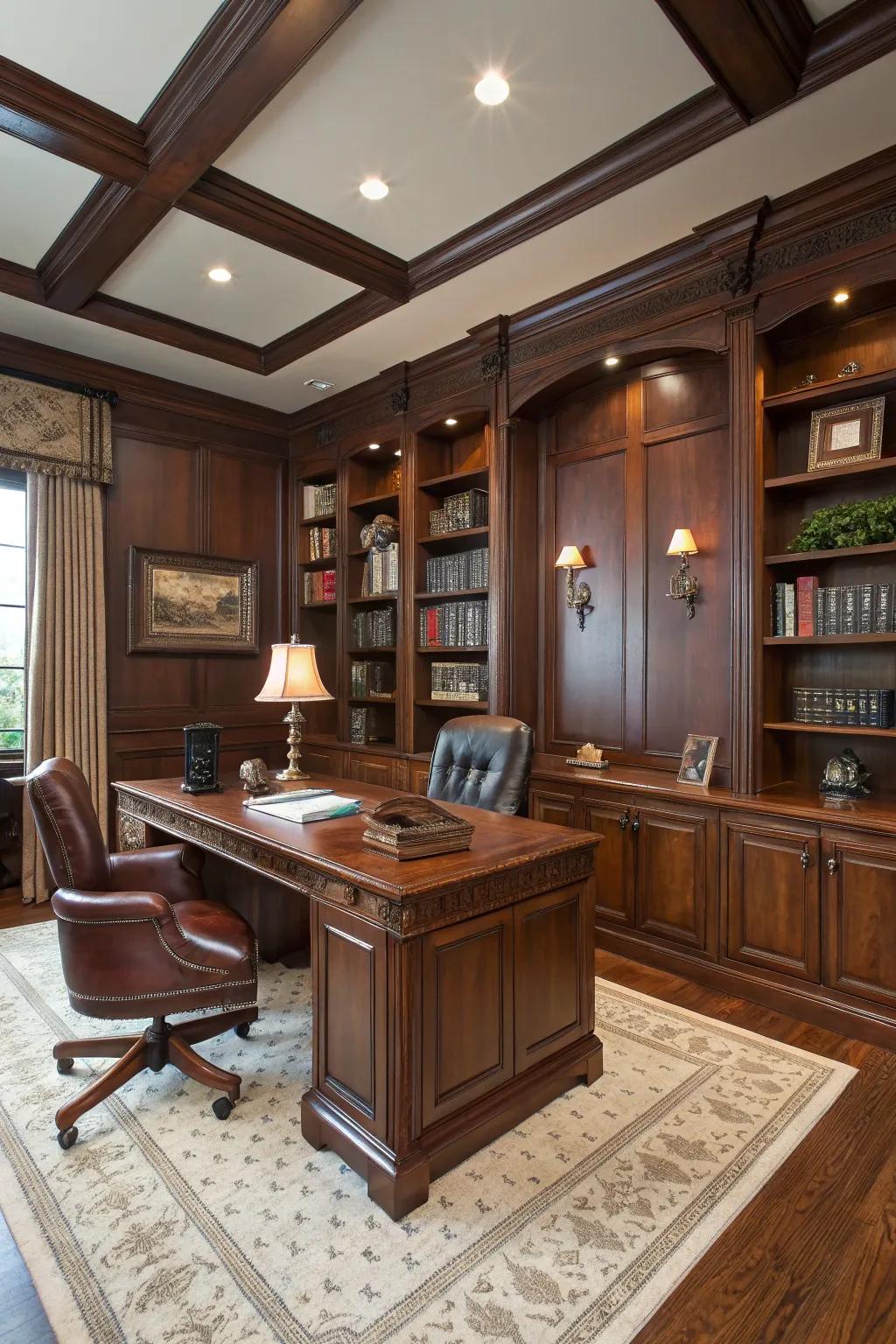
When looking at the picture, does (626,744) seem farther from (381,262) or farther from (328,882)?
(381,262)

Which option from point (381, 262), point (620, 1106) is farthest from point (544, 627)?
point (620, 1106)

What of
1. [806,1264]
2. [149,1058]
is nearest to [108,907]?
[149,1058]

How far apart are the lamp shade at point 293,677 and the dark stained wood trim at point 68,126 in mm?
1843

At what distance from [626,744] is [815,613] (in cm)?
115

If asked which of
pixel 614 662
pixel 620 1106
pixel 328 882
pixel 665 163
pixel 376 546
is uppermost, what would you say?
pixel 665 163

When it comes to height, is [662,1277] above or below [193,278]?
below

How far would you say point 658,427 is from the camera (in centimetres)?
363

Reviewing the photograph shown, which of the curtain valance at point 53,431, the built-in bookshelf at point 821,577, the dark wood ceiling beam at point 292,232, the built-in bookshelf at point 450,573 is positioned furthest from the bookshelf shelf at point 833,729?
the curtain valance at point 53,431

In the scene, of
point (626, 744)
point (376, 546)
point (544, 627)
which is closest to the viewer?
point (626, 744)

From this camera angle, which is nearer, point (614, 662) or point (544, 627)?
point (614, 662)

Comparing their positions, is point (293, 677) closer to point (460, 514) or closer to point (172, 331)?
point (460, 514)

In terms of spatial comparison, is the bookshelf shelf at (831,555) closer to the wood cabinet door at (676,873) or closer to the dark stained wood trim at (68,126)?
the wood cabinet door at (676,873)

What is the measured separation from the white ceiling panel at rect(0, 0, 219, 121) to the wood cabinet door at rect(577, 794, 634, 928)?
3.15m

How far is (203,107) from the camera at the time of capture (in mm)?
2375
